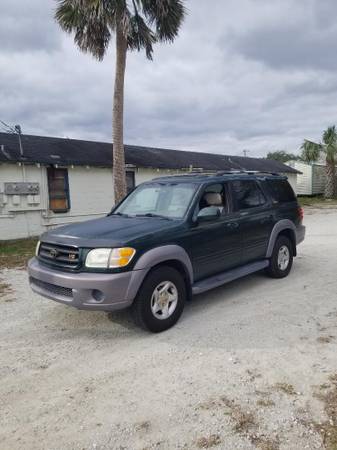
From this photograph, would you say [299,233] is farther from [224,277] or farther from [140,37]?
[140,37]

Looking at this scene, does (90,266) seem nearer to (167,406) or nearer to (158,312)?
(158,312)

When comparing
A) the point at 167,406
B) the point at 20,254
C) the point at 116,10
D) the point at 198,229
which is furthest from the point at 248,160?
the point at 167,406

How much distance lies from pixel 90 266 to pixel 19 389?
51.5 inches

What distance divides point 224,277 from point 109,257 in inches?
74.9

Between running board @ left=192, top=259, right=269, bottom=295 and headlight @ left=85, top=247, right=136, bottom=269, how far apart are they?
1.14m

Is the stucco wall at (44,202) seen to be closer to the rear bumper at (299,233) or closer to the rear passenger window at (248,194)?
the rear passenger window at (248,194)

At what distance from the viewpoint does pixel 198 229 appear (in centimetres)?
446

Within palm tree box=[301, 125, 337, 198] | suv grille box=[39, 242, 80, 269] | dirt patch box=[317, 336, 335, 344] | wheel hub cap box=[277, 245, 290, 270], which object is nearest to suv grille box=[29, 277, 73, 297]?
suv grille box=[39, 242, 80, 269]

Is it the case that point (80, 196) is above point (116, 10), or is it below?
below

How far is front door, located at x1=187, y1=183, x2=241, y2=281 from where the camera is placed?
14.5 ft

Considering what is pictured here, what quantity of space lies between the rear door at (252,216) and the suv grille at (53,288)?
2700mm

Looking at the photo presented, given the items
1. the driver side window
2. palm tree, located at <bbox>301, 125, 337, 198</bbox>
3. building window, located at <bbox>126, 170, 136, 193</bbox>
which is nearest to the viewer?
the driver side window

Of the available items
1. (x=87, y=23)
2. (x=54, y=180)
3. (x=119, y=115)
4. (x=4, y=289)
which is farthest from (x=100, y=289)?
(x=87, y=23)

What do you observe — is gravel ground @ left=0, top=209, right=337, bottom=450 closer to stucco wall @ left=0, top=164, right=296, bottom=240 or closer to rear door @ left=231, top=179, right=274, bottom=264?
rear door @ left=231, top=179, right=274, bottom=264
